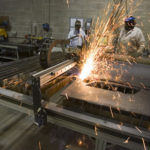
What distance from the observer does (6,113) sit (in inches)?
70.9

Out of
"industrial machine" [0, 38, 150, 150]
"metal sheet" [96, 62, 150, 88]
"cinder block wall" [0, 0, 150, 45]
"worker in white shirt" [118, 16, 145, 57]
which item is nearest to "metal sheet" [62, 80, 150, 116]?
"industrial machine" [0, 38, 150, 150]

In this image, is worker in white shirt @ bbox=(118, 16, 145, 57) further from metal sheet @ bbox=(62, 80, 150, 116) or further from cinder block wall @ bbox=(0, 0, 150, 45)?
cinder block wall @ bbox=(0, 0, 150, 45)

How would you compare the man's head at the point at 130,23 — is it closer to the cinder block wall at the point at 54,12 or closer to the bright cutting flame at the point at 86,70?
the bright cutting flame at the point at 86,70

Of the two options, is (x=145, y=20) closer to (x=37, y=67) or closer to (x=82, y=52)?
(x=82, y=52)

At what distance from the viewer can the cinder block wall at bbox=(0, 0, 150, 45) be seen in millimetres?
4336

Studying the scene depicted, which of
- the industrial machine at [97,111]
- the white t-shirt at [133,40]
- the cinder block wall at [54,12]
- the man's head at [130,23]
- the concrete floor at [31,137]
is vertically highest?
the cinder block wall at [54,12]

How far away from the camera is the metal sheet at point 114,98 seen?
909 mm

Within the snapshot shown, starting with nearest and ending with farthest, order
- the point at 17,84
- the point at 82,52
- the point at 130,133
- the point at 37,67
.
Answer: the point at 130,133 → the point at 17,84 → the point at 37,67 → the point at 82,52

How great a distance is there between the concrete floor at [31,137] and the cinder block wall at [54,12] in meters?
4.18

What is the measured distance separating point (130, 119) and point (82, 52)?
1.19 meters

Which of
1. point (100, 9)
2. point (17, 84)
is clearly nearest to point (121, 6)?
point (100, 9)

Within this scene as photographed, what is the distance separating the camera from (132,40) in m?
2.75

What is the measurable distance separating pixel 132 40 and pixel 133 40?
0.8 inches

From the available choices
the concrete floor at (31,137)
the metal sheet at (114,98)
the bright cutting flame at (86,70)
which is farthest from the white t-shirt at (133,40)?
the concrete floor at (31,137)
